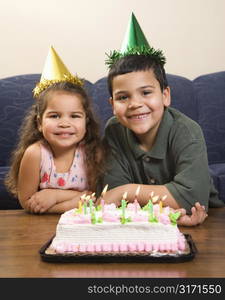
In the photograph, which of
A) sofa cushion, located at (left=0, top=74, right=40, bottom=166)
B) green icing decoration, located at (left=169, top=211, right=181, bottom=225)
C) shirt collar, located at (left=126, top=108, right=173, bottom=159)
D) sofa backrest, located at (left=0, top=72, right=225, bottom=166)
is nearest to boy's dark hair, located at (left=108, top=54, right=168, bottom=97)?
shirt collar, located at (left=126, top=108, right=173, bottom=159)

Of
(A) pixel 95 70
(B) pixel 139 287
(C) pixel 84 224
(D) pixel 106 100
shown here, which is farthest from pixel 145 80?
(A) pixel 95 70

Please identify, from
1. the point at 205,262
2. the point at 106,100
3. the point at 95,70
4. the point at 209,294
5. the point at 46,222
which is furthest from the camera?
the point at 95,70

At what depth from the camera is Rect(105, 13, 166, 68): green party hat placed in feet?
5.57

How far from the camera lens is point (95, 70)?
309 centimetres

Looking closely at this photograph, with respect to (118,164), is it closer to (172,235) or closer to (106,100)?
(172,235)

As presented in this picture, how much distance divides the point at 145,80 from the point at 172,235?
2.43 feet

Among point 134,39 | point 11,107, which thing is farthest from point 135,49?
point 11,107

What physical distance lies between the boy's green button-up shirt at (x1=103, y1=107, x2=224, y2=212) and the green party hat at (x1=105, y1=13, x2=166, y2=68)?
20cm

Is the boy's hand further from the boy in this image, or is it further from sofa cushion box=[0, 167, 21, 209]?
sofa cushion box=[0, 167, 21, 209]

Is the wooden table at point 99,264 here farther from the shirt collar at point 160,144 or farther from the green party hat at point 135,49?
the green party hat at point 135,49

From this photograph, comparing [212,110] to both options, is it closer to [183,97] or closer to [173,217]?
[183,97]

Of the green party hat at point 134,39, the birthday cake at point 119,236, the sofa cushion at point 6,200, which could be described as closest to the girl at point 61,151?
the green party hat at point 134,39

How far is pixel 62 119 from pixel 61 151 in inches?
5.3

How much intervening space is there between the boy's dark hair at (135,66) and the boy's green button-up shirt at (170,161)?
147 millimetres
